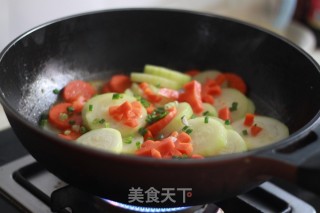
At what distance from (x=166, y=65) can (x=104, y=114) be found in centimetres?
35

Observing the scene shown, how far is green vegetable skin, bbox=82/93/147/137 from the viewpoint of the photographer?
1.03 m

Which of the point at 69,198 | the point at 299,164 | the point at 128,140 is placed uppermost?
the point at 299,164

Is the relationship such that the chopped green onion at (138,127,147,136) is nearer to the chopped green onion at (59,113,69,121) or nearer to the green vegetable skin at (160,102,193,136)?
the green vegetable skin at (160,102,193,136)

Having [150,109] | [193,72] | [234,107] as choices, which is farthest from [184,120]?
[193,72]

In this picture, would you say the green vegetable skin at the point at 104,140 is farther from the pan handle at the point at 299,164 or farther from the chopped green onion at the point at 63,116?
the pan handle at the point at 299,164

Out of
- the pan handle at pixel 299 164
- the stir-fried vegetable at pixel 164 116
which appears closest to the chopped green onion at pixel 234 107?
the stir-fried vegetable at pixel 164 116

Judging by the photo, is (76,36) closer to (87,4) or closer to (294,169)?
(87,4)

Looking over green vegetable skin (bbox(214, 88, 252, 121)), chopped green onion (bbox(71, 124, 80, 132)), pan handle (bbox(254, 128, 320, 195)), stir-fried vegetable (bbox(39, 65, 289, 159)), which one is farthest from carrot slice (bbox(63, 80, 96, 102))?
pan handle (bbox(254, 128, 320, 195))

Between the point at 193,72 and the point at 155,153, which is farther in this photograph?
the point at 193,72

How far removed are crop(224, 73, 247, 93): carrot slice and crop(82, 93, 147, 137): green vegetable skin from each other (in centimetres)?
31

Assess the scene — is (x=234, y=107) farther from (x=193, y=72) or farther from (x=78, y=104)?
(x=78, y=104)

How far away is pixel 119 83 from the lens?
1264 mm

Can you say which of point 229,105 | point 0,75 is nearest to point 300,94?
point 229,105

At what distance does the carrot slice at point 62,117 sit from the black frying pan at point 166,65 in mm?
36
